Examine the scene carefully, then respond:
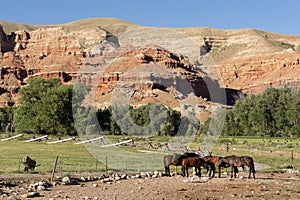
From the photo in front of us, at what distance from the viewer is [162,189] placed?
20656 mm

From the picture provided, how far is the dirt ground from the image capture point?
742 inches

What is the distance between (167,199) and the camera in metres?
18.2

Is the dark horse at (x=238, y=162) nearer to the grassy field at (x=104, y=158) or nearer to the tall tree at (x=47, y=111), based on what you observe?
the grassy field at (x=104, y=158)

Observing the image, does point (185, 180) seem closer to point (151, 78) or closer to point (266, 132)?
point (266, 132)

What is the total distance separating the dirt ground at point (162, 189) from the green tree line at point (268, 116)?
6981cm

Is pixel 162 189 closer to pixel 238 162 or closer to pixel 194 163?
pixel 194 163

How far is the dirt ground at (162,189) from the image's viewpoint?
1886 cm

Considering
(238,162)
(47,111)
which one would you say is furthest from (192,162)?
(47,111)

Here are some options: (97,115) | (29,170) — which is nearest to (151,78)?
(97,115)

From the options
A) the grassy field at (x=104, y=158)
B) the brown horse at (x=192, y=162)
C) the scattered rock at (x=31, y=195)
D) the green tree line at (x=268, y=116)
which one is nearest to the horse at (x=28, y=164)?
the grassy field at (x=104, y=158)

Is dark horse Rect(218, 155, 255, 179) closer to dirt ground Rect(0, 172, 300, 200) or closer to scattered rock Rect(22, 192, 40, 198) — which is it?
dirt ground Rect(0, 172, 300, 200)

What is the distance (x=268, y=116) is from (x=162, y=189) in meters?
79.9

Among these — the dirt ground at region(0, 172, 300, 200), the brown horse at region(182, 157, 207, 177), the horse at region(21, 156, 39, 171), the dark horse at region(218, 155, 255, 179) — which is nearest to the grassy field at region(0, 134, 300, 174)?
the horse at region(21, 156, 39, 171)

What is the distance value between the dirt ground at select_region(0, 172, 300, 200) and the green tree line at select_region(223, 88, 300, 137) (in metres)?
69.8
